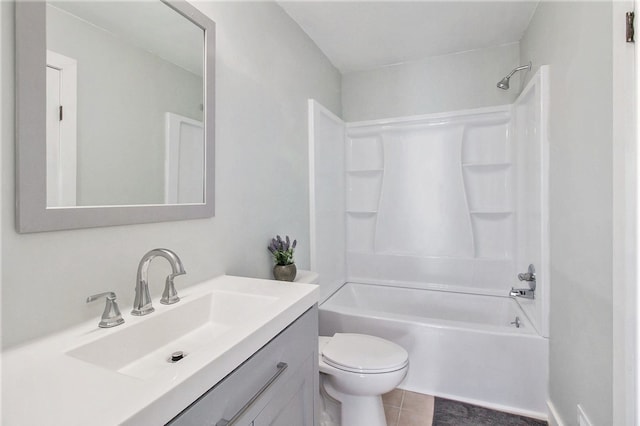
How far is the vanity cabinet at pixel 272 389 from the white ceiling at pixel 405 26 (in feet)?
6.26

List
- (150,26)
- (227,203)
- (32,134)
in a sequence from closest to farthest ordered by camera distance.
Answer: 1. (32,134)
2. (150,26)
3. (227,203)

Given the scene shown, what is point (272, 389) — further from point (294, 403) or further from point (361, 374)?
point (361, 374)

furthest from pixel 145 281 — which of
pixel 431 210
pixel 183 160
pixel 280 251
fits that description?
pixel 431 210

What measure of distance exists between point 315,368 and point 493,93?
258 centimetres

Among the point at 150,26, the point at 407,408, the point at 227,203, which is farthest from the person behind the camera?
the point at 407,408

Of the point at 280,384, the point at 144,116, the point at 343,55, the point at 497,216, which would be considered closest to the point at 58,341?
the point at 280,384

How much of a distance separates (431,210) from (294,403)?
2190mm

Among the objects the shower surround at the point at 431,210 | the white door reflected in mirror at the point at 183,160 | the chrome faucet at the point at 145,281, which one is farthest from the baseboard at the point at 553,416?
the white door reflected in mirror at the point at 183,160

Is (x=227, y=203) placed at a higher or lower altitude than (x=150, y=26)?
lower

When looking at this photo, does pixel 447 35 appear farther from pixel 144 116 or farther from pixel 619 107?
pixel 144 116

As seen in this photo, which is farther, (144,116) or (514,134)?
(514,134)

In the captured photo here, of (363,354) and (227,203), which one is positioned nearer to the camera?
(227,203)

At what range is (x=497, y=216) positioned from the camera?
2.57 metres

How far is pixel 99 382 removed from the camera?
22.0 inches
